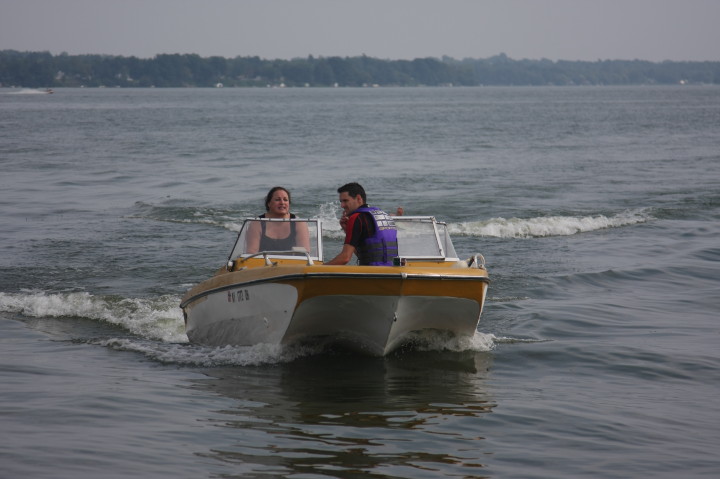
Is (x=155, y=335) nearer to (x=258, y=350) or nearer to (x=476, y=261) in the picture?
(x=258, y=350)

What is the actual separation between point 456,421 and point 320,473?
192 centimetres

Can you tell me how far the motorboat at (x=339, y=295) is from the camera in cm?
949

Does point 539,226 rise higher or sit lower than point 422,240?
lower

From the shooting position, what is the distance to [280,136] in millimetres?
55906

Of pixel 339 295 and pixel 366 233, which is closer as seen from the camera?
pixel 339 295

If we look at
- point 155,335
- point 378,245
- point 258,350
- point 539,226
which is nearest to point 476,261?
point 378,245

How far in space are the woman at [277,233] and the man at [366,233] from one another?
117 cm

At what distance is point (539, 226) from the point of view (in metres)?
22.0

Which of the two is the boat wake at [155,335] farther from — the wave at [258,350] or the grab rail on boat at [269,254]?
the grab rail on boat at [269,254]

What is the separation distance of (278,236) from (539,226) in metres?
11.9

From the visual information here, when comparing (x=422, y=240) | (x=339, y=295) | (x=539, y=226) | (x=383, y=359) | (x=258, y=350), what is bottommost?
(x=383, y=359)

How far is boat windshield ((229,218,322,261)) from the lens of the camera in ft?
36.3

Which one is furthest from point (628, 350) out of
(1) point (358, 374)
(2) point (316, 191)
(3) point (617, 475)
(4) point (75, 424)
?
(2) point (316, 191)

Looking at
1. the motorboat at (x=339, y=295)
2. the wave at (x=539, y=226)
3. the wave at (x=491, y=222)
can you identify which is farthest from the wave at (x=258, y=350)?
the wave at (x=539, y=226)
